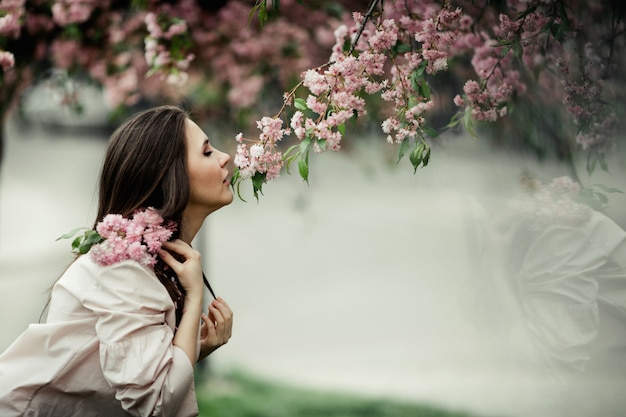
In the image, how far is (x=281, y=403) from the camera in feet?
14.1

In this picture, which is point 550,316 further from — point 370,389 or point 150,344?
point 370,389

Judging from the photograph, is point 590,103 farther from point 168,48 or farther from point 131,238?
point 168,48

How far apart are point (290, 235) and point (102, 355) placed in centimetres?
347

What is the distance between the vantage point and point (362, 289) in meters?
4.60

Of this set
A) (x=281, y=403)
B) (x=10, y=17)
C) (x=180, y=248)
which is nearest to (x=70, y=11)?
(x=10, y=17)

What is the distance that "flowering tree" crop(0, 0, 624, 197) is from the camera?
1479 millimetres

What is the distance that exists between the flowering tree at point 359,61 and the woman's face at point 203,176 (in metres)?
0.04

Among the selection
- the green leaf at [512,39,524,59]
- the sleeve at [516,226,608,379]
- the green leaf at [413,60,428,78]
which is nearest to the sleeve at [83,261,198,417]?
the green leaf at [413,60,428,78]

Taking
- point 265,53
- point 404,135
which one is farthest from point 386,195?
point 404,135

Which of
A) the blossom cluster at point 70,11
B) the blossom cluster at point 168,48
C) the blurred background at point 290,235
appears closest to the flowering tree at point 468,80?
the blossom cluster at point 168,48

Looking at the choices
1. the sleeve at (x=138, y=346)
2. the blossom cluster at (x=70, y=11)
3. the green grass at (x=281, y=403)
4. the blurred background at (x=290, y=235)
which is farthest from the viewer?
the green grass at (x=281, y=403)

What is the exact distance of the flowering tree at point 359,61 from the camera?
4.85ft

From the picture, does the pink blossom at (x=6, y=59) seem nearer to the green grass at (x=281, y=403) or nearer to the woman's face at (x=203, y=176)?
the woman's face at (x=203, y=176)

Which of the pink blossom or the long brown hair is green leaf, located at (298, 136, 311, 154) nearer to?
the long brown hair
